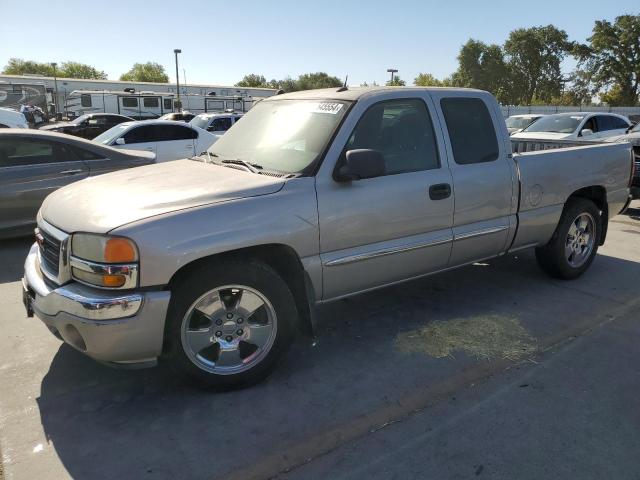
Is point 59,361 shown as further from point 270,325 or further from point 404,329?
point 404,329

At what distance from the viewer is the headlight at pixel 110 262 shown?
279 cm

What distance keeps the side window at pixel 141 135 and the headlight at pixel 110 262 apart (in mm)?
9279

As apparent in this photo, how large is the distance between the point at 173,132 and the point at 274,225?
32.4 ft

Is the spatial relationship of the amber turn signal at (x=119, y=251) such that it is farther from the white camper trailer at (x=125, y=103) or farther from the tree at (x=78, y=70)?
the tree at (x=78, y=70)

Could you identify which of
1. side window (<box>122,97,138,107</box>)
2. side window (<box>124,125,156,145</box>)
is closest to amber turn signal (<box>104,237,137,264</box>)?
side window (<box>124,125,156,145</box>)

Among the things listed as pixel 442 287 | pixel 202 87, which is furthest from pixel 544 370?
pixel 202 87

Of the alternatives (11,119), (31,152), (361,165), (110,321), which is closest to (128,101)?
(11,119)

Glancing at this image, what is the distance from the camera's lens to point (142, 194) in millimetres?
3232

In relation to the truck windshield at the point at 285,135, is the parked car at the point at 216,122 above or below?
above

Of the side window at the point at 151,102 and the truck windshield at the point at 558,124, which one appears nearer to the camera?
the truck windshield at the point at 558,124

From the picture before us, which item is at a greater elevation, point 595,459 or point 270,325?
point 270,325

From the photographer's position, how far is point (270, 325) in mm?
3305

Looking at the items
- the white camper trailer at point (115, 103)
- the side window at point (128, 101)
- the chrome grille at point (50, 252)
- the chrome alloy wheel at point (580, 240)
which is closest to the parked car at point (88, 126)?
the white camper trailer at point (115, 103)

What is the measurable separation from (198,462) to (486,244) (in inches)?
114
